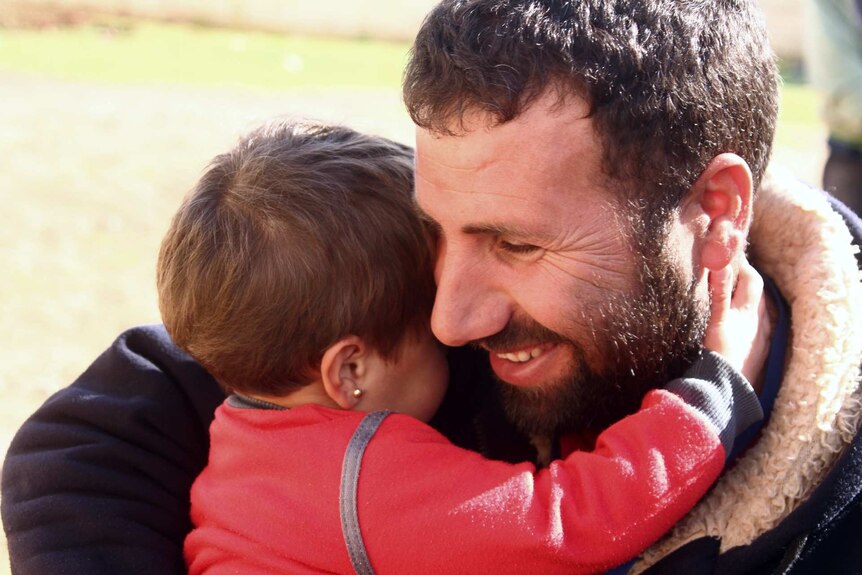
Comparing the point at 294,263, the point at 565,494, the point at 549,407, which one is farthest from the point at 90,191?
the point at 565,494

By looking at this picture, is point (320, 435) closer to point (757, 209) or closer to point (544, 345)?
point (544, 345)

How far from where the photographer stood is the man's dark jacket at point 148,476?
2.19 meters

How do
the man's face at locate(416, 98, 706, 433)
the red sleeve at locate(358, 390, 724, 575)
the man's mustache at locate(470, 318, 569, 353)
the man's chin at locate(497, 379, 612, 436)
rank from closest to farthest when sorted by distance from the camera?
the red sleeve at locate(358, 390, 724, 575) < the man's face at locate(416, 98, 706, 433) < the man's mustache at locate(470, 318, 569, 353) < the man's chin at locate(497, 379, 612, 436)

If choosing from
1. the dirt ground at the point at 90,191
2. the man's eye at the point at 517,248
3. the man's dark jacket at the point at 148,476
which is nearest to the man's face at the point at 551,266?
the man's eye at the point at 517,248

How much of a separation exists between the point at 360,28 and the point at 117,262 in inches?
459

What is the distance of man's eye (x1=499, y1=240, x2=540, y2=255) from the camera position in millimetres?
2379

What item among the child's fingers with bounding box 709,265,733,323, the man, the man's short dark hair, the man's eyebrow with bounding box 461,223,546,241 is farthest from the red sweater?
the man's short dark hair

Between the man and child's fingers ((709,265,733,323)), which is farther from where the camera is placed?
child's fingers ((709,265,733,323))

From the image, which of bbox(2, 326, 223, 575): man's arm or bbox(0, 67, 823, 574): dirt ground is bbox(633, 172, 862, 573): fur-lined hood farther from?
bbox(0, 67, 823, 574): dirt ground

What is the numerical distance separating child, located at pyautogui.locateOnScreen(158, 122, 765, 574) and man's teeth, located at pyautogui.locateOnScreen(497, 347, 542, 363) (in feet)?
0.75

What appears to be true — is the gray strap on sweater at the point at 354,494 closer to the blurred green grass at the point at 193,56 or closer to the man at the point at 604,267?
the man at the point at 604,267

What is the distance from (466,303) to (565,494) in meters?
0.45

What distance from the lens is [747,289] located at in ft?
8.21

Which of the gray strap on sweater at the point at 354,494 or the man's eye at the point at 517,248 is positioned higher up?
the man's eye at the point at 517,248
